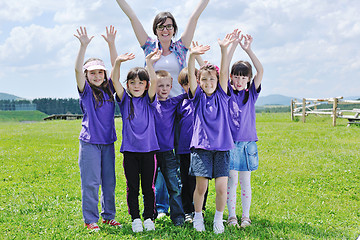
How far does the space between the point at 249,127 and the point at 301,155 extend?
273 inches

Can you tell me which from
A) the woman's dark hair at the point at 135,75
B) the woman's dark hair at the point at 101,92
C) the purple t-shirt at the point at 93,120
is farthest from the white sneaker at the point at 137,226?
the woman's dark hair at the point at 101,92

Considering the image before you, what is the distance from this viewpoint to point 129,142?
449 centimetres

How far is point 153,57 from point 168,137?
1.08 m

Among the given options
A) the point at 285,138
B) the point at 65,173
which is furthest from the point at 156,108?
the point at 285,138

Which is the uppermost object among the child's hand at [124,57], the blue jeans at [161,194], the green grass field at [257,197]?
the child's hand at [124,57]

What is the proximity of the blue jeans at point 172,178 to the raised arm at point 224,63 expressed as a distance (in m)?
1.17

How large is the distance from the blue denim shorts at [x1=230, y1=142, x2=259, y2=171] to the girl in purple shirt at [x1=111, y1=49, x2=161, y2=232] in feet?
3.44

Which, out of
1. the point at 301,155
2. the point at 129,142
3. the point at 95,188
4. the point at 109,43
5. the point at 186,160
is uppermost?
the point at 109,43

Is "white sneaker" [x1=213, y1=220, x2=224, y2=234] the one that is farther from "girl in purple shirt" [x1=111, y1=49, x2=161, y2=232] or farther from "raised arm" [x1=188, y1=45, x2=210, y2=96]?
"raised arm" [x1=188, y1=45, x2=210, y2=96]

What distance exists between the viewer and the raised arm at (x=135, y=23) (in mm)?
5094

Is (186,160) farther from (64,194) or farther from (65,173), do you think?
(65,173)

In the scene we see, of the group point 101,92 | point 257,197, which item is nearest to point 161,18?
point 101,92

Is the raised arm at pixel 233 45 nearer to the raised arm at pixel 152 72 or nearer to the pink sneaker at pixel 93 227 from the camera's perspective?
the raised arm at pixel 152 72

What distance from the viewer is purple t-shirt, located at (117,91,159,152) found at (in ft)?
14.6
